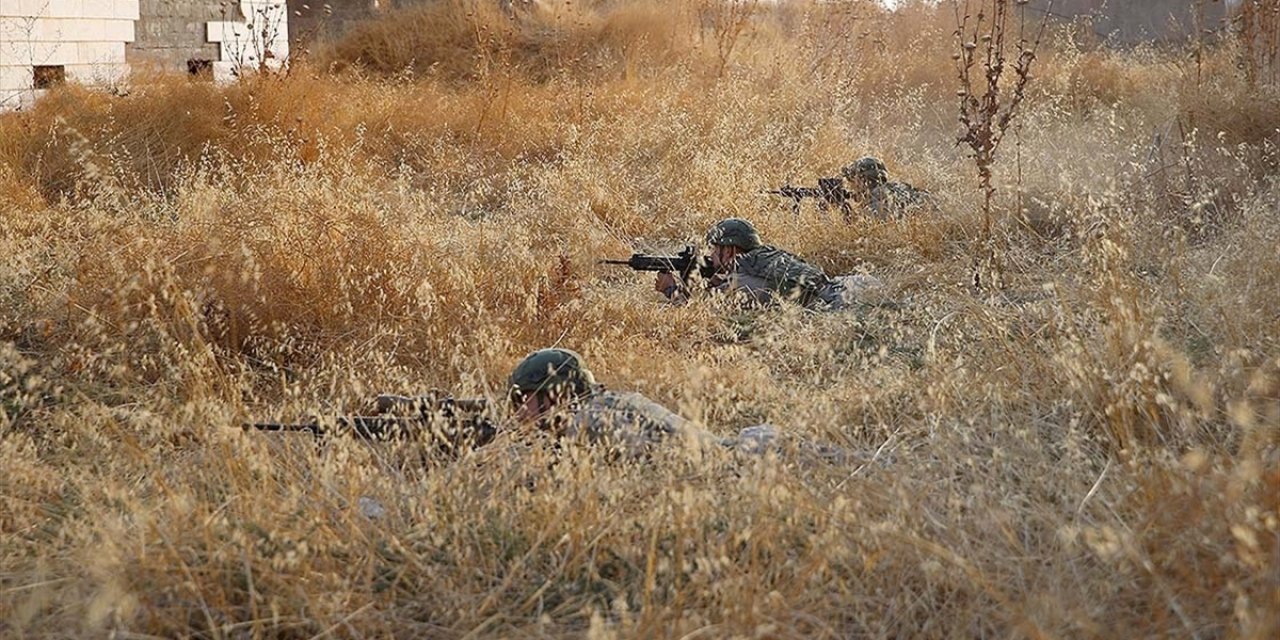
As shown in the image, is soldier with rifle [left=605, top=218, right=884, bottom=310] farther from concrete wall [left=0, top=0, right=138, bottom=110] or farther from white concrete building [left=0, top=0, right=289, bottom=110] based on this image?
concrete wall [left=0, top=0, right=138, bottom=110]

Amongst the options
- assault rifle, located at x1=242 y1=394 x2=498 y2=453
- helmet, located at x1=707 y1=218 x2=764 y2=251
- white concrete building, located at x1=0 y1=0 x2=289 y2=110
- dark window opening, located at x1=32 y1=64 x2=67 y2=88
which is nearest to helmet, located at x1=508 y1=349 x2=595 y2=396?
assault rifle, located at x1=242 y1=394 x2=498 y2=453

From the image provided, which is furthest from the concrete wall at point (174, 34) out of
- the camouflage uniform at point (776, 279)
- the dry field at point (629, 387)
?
the camouflage uniform at point (776, 279)

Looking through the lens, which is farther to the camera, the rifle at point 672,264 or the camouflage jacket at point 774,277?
the rifle at point 672,264

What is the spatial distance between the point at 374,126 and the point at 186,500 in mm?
6810

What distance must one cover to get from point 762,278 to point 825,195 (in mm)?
1549

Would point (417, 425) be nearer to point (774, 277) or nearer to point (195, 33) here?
point (774, 277)

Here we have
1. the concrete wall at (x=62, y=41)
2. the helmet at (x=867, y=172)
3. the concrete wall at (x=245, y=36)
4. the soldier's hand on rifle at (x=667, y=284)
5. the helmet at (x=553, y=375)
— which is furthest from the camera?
the concrete wall at (x=245, y=36)

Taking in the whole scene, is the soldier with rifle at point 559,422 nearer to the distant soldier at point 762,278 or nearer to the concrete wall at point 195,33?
the distant soldier at point 762,278

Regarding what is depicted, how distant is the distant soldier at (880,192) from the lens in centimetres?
612

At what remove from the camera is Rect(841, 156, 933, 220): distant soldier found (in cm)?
612

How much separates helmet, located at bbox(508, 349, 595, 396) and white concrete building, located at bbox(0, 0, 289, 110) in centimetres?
561

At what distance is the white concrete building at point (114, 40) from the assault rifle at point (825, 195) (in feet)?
11.8

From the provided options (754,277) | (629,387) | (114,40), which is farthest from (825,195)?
(114,40)

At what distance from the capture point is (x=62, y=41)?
9352 millimetres
